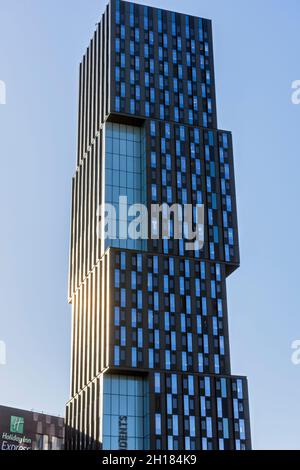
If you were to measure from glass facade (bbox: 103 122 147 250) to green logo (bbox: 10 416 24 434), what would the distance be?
48.6 metres

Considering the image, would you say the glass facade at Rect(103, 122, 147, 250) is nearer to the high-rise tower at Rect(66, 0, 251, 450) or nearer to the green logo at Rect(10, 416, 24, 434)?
the high-rise tower at Rect(66, 0, 251, 450)

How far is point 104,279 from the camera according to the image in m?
159

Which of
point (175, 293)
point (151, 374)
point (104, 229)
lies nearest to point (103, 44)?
point (104, 229)

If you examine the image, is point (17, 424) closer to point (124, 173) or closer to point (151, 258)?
point (151, 258)

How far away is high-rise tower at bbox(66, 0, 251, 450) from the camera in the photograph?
151 meters

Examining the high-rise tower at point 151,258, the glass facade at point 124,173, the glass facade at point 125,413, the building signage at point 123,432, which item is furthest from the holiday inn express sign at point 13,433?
the glass facade at point 124,173

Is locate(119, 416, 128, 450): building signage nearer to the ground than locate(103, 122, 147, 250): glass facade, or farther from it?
nearer to the ground

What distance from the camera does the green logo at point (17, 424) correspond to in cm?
18312

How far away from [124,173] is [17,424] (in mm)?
60232

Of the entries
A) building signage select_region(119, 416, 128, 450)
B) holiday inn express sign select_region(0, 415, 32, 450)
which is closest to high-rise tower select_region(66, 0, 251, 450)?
building signage select_region(119, 416, 128, 450)

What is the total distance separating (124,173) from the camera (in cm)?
16925

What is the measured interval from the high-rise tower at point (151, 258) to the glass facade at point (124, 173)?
24 cm

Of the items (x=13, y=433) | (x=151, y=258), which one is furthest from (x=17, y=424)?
(x=151, y=258)
